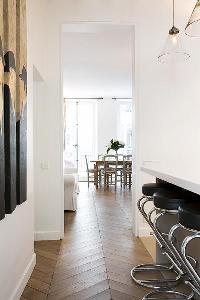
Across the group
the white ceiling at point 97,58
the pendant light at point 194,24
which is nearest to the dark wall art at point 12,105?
the pendant light at point 194,24

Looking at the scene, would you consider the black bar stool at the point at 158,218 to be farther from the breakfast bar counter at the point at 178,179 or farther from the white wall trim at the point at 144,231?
the white wall trim at the point at 144,231

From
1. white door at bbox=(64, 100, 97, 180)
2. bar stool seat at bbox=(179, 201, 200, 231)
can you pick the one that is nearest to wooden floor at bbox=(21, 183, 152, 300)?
bar stool seat at bbox=(179, 201, 200, 231)

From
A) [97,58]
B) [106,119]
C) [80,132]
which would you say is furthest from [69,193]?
[106,119]

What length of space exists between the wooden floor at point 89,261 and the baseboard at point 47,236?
0.11 meters

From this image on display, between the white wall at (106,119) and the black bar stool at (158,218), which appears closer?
the black bar stool at (158,218)

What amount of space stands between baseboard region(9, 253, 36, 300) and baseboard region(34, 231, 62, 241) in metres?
0.94

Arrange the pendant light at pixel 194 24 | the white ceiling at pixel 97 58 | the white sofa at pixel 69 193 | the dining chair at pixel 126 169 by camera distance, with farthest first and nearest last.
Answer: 1. the dining chair at pixel 126 169
2. the white sofa at pixel 69 193
3. the white ceiling at pixel 97 58
4. the pendant light at pixel 194 24

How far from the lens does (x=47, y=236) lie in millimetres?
4129

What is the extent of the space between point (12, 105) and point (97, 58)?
460cm

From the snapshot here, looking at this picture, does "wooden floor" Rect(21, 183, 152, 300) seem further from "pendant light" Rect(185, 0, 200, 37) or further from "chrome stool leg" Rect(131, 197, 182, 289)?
"pendant light" Rect(185, 0, 200, 37)

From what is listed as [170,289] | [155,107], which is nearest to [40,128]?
[155,107]

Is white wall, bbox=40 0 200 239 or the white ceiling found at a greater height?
the white ceiling

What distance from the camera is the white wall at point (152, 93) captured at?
4152 mm

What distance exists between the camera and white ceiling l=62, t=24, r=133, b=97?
4703 millimetres
